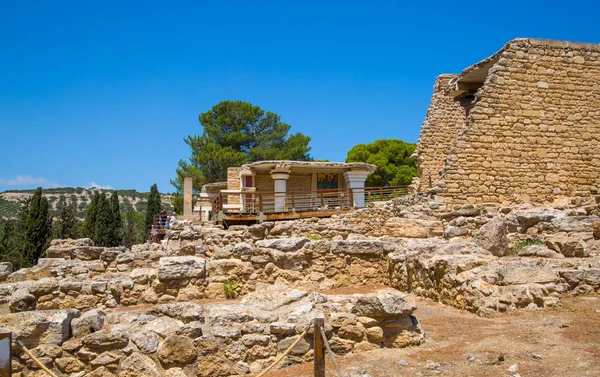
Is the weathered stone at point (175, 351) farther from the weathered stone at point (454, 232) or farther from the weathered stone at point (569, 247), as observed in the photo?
the weathered stone at point (454, 232)

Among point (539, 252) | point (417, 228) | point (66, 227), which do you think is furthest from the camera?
point (66, 227)

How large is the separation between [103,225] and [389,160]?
2321 centimetres

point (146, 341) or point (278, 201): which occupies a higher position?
point (278, 201)

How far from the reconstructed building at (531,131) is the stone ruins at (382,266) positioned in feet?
0.12

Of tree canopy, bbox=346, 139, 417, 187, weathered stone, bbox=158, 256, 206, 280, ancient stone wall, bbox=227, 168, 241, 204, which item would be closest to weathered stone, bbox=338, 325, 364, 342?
weathered stone, bbox=158, 256, 206, 280

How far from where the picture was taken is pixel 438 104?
17359 millimetres

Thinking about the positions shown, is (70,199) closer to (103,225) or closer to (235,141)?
(103,225)

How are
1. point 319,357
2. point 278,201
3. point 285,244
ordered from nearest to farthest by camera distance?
point 319,357, point 285,244, point 278,201

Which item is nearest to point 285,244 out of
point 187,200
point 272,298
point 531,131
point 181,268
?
point 181,268

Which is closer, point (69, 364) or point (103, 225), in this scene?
point (69, 364)

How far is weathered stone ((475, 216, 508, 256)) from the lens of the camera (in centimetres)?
910

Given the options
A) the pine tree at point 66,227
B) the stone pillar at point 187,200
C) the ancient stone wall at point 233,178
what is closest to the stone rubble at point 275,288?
the stone pillar at point 187,200

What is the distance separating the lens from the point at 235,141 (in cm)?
3666

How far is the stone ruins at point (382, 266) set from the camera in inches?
192
